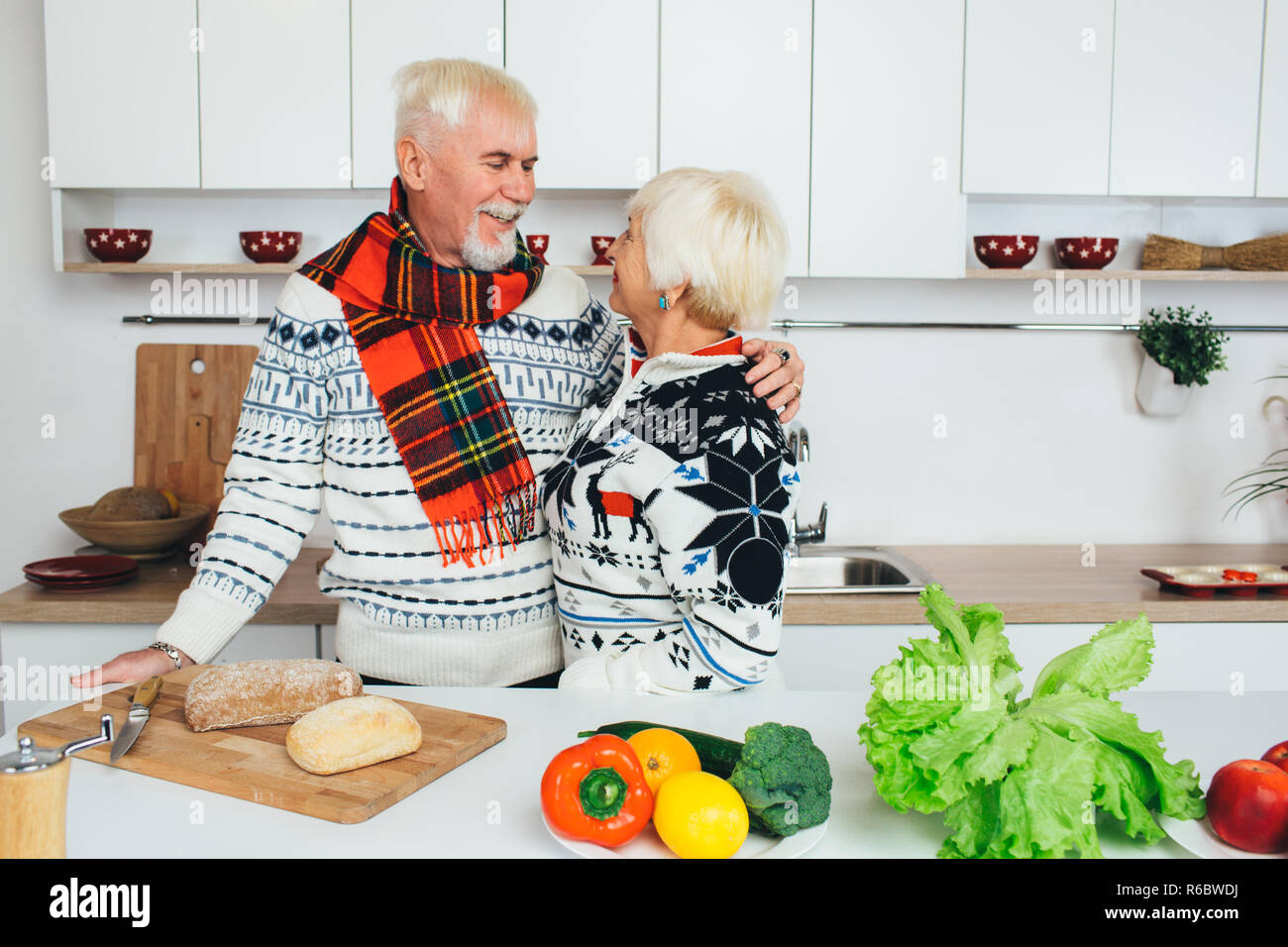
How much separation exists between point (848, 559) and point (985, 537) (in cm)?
44

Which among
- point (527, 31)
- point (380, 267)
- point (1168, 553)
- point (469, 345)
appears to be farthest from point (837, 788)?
point (1168, 553)

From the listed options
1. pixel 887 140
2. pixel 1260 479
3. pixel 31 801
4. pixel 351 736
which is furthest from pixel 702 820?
pixel 1260 479

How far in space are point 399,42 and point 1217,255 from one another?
2.04 meters

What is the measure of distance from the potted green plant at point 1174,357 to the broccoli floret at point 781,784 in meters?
2.19

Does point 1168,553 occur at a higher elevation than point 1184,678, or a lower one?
higher

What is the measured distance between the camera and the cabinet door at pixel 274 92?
7.62ft

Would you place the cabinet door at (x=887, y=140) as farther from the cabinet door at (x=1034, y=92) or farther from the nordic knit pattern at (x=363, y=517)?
the nordic knit pattern at (x=363, y=517)

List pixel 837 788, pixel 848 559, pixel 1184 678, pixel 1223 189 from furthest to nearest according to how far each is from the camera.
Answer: pixel 848 559
pixel 1223 189
pixel 1184 678
pixel 837 788

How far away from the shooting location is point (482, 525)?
1.59 meters

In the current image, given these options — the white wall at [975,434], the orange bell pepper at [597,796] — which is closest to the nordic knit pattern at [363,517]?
the orange bell pepper at [597,796]

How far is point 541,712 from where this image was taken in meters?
1.25

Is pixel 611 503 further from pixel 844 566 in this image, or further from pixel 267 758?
pixel 844 566
